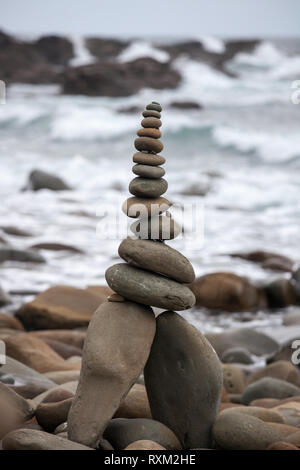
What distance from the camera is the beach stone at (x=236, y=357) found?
19.4 feet

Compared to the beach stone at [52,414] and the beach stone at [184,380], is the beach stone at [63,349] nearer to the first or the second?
the beach stone at [52,414]

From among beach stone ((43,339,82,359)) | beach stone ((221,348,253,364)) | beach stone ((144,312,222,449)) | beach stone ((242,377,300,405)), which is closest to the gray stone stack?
beach stone ((144,312,222,449))

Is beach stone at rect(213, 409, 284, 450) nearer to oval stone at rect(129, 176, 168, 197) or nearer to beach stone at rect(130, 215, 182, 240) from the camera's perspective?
beach stone at rect(130, 215, 182, 240)

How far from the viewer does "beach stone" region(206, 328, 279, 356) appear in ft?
20.4

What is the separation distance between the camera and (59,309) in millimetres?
6629

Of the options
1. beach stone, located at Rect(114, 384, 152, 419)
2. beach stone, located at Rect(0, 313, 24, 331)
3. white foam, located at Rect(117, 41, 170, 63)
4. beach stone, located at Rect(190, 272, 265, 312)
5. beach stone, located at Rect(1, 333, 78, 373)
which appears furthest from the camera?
white foam, located at Rect(117, 41, 170, 63)

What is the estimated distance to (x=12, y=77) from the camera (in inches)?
1330

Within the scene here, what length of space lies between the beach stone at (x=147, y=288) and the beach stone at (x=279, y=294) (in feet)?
16.2

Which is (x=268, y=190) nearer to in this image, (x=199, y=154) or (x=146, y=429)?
(x=199, y=154)

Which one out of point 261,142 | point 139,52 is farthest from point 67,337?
point 139,52

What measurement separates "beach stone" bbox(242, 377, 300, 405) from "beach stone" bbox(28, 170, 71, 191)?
31.6 ft

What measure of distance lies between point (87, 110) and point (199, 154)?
7113 millimetres

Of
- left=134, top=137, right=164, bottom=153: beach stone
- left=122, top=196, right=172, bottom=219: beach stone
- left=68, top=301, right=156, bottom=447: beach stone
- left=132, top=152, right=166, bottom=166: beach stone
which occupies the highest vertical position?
left=134, top=137, right=164, bottom=153: beach stone
